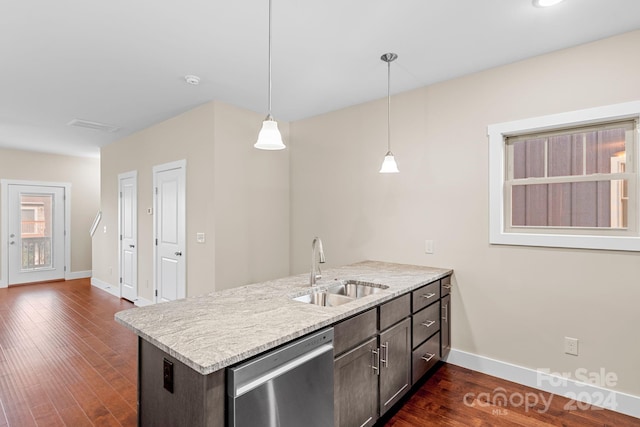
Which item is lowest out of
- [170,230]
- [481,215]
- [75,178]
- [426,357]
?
[426,357]

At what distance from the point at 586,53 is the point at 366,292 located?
2395mm

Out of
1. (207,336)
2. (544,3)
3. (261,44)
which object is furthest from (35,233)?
(544,3)

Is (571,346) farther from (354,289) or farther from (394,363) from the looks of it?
(354,289)

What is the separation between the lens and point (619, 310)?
2285mm

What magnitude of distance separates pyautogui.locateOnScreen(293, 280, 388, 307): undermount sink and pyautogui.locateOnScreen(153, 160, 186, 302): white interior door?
2.29m

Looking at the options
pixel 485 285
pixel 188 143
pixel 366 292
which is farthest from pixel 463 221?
pixel 188 143

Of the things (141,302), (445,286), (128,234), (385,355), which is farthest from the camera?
(128,234)

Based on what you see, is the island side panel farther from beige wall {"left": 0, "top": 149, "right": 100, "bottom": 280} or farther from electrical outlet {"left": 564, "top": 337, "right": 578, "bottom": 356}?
beige wall {"left": 0, "top": 149, "right": 100, "bottom": 280}

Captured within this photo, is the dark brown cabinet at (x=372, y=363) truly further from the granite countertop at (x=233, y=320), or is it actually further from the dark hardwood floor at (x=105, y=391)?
the dark hardwood floor at (x=105, y=391)

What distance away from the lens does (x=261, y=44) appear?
2443 millimetres

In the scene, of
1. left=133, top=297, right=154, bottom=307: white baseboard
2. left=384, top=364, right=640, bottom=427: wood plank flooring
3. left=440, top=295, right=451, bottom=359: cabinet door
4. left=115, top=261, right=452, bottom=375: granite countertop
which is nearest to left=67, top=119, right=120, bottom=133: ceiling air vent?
left=133, top=297, right=154, bottom=307: white baseboard

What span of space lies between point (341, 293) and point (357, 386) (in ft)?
2.61

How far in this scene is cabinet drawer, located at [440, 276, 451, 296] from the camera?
9.27 ft

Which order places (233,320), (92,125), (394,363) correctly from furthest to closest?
(92,125)
(394,363)
(233,320)
